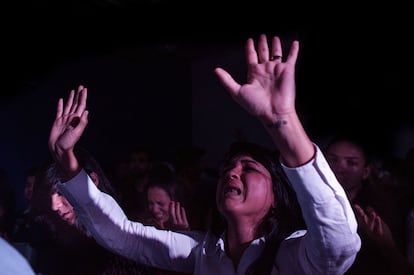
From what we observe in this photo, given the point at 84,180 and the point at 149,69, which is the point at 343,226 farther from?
the point at 149,69

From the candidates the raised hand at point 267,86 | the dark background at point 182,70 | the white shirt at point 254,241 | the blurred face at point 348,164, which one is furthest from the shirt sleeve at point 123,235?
the dark background at point 182,70

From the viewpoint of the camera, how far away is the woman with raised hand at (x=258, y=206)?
0.94m

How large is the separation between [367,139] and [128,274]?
1.41 meters

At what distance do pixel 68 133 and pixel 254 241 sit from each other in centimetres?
53

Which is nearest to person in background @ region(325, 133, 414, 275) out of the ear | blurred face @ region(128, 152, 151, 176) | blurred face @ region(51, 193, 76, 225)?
the ear

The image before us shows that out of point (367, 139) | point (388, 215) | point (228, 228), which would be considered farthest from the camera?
point (367, 139)

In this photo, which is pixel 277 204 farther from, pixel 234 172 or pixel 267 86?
pixel 267 86

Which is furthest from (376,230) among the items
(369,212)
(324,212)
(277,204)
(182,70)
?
(182,70)

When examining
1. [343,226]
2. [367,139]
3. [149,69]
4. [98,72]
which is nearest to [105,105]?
[98,72]

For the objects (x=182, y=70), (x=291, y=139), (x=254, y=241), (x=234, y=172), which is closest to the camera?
(x=291, y=139)

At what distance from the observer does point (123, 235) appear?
1.33 metres

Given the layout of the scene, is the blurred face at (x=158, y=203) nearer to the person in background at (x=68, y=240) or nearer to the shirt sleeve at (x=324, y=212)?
the person in background at (x=68, y=240)

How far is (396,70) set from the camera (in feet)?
7.96

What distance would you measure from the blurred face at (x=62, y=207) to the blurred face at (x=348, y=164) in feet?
3.02
